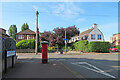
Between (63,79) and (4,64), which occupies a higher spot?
(4,64)

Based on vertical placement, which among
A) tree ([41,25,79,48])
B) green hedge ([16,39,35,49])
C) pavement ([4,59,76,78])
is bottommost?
pavement ([4,59,76,78])

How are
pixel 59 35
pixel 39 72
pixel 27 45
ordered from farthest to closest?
pixel 59 35, pixel 27 45, pixel 39 72

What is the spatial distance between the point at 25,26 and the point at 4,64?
66.3 m

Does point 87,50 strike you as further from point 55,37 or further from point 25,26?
point 25,26

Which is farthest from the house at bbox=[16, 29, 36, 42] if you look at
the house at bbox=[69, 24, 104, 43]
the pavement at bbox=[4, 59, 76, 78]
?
the pavement at bbox=[4, 59, 76, 78]

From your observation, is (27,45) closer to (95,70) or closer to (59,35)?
(59,35)

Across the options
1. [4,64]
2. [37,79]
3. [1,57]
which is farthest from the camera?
[4,64]

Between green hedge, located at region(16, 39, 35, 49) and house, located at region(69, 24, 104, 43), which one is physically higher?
house, located at region(69, 24, 104, 43)

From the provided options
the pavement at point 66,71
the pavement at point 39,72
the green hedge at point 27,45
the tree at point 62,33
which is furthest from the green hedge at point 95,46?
the pavement at point 39,72

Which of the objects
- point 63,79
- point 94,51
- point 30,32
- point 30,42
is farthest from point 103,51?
point 30,32

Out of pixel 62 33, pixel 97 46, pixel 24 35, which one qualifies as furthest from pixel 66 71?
pixel 24 35

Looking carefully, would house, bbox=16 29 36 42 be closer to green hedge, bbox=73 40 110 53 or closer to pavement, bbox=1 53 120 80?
green hedge, bbox=73 40 110 53

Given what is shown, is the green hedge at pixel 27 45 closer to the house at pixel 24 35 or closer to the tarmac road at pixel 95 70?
the house at pixel 24 35

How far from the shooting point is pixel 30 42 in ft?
95.4
